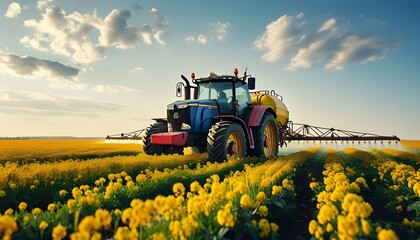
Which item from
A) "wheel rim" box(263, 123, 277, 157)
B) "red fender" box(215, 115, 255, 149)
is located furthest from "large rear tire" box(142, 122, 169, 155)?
"wheel rim" box(263, 123, 277, 157)

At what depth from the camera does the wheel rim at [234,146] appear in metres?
10.2

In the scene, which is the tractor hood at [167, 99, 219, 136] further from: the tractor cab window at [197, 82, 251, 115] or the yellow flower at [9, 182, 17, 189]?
the yellow flower at [9, 182, 17, 189]

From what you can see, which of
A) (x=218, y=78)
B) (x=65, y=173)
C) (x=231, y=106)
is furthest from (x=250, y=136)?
(x=65, y=173)

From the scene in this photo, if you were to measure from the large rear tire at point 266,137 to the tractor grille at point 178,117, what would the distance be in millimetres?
2625

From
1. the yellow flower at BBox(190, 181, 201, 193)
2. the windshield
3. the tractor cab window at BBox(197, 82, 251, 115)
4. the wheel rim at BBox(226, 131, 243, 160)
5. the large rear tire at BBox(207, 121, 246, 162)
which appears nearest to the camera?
the yellow flower at BBox(190, 181, 201, 193)

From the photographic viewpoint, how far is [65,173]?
22.4 ft

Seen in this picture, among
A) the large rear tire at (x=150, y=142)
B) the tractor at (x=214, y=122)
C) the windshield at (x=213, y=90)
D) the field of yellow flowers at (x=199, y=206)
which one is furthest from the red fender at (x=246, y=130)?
the large rear tire at (x=150, y=142)

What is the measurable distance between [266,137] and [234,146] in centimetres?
312

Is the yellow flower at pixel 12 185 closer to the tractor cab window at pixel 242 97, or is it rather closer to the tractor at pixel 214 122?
the tractor at pixel 214 122

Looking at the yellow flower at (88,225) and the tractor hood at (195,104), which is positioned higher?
the tractor hood at (195,104)

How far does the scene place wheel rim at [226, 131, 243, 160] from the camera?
33.6 feet

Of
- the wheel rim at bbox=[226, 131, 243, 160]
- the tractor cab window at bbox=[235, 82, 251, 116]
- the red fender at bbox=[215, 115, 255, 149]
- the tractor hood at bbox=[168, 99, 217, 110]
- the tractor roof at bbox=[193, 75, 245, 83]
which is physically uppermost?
the tractor roof at bbox=[193, 75, 245, 83]

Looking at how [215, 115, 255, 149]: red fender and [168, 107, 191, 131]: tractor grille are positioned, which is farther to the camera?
[215, 115, 255, 149]: red fender

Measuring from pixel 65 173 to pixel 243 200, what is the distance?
4905 millimetres
